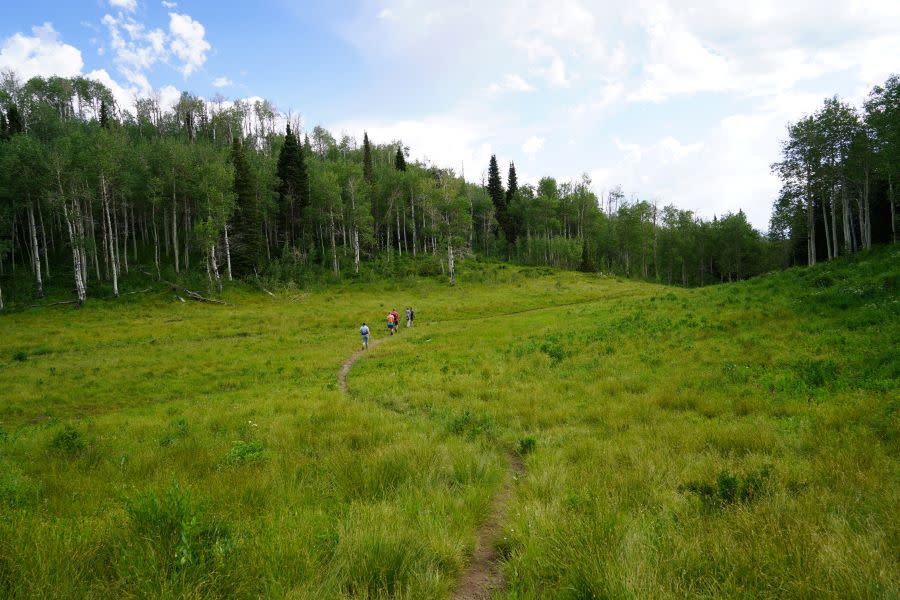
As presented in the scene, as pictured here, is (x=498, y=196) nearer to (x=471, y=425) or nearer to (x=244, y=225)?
(x=244, y=225)

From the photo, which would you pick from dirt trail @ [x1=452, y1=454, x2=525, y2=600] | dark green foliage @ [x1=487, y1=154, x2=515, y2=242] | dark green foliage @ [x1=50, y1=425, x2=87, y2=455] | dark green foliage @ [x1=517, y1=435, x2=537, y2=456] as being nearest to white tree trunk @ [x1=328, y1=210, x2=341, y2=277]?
dark green foliage @ [x1=487, y1=154, x2=515, y2=242]

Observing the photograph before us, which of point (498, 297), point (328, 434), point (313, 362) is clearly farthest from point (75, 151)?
point (328, 434)

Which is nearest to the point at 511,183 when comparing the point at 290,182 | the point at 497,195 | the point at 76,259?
the point at 497,195

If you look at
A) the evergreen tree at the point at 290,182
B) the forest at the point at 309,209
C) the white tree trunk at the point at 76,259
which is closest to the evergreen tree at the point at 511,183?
the forest at the point at 309,209

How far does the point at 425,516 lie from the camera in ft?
16.4

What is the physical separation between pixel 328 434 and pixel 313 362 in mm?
13515

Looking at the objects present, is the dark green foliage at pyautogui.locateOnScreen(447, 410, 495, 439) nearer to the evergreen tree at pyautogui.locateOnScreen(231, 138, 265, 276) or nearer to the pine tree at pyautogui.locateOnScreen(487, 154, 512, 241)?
the evergreen tree at pyautogui.locateOnScreen(231, 138, 265, 276)

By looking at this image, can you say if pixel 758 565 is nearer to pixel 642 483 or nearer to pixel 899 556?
pixel 899 556

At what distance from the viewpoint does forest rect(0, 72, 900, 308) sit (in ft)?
151

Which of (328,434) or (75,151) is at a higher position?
(75,151)

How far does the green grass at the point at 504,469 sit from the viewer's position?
367 centimetres

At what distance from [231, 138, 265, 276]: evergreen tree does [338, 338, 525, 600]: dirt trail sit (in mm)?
58616

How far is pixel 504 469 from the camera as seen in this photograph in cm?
712

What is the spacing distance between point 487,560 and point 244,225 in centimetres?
6259
